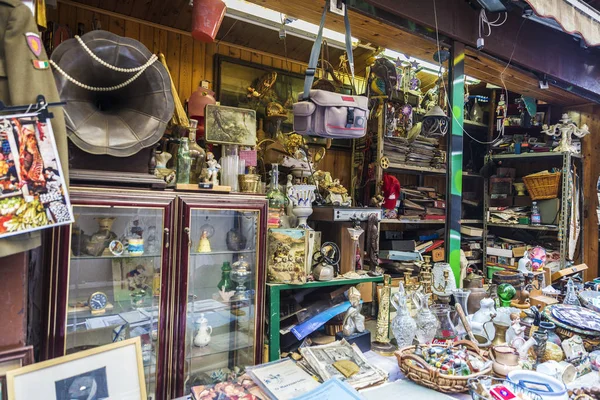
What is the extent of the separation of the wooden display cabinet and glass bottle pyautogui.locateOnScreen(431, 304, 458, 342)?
93 cm

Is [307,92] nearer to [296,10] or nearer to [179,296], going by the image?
[296,10]

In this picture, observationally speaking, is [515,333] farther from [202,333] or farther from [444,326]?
[202,333]

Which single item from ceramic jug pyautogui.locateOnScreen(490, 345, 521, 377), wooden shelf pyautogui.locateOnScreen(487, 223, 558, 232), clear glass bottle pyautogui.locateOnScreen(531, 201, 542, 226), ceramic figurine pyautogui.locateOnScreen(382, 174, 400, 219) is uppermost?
ceramic figurine pyautogui.locateOnScreen(382, 174, 400, 219)

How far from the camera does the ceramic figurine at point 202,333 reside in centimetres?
196

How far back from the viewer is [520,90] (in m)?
3.80

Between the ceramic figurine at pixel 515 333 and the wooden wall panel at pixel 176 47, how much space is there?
2697mm

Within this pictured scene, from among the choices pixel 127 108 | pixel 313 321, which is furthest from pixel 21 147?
pixel 313 321

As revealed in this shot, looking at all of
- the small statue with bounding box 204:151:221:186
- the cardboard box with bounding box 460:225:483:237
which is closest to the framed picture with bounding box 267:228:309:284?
the small statue with bounding box 204:151:221:186

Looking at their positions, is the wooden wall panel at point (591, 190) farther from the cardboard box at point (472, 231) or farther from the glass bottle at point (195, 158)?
the glass bottle at point (195, 158)

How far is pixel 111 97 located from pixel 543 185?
4.32 metres

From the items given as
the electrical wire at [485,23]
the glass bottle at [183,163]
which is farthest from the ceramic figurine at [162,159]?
the electrical wire at [485,23]

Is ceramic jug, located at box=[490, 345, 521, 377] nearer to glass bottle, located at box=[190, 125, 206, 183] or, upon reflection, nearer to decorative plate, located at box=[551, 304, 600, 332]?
decorative plate, located at box=[551, 304, 600, 332]

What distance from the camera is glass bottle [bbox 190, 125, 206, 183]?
203 centimetres

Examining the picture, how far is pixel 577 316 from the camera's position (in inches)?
74.2
